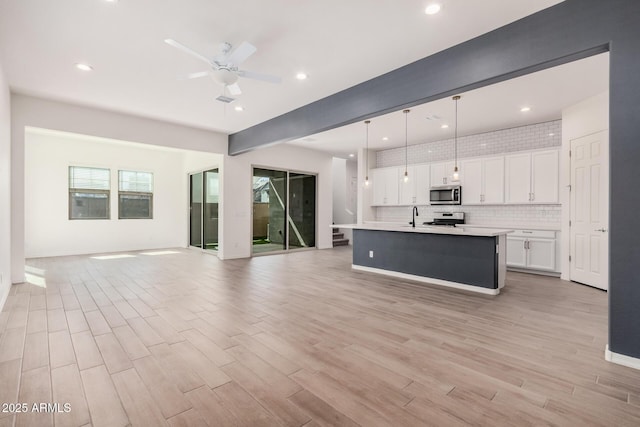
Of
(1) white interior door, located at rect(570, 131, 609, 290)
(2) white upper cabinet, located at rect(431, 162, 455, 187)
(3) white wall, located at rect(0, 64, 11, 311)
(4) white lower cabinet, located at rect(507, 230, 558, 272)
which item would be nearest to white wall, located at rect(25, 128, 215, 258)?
(3) white wall, located at rect(0, 64, 11, 311)

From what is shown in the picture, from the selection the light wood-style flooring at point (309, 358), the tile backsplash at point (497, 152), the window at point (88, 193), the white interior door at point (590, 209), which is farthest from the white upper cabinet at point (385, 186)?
the window at point (88, 193)

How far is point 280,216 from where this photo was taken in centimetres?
868

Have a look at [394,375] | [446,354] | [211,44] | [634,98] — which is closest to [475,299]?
[446,354]

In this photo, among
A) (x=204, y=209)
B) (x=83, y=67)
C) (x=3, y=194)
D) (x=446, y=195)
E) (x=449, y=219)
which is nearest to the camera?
(x=83, y=67)

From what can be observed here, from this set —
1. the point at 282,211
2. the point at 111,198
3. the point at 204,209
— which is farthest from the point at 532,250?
the point at 111,198

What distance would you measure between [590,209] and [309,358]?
5114 millimetres

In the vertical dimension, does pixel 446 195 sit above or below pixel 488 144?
below

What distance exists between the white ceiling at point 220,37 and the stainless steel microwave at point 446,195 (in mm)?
2621

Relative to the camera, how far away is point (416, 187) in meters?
7.68

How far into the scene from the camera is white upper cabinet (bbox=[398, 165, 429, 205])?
7.51 m

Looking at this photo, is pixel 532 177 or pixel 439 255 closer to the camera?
pixel 439 255

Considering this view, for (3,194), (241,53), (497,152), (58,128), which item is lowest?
(3,194)

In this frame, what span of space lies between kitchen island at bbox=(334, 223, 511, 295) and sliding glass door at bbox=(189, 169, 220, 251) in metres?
4.32

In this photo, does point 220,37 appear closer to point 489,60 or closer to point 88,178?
point 489,60
